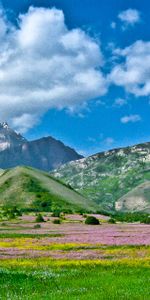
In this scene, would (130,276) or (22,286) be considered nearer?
(22,286)

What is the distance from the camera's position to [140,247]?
157 feet

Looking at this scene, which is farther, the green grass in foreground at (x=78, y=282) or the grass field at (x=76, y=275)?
the grass field at (x=76, y=275)

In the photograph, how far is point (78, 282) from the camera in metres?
26.2

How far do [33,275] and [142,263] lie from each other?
1017 centimetres

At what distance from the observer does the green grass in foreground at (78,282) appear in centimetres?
2162

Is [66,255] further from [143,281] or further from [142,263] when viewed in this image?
[143,281]

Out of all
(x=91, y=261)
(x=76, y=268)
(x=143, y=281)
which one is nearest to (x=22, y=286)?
(x=143, y=281)

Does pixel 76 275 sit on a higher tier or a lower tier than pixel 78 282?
higher

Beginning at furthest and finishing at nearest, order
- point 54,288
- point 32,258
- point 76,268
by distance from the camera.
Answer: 1. point 32,258
2. point 76,268
3. point 54,288

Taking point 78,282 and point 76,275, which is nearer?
point 78,282

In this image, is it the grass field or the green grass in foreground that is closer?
the green grass in foreground

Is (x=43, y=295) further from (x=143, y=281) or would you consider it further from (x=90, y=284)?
(x=143, y=281)

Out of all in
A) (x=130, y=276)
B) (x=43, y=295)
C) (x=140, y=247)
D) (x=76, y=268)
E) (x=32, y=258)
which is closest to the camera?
(x=43, y=295)

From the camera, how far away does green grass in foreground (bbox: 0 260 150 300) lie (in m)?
21.6
